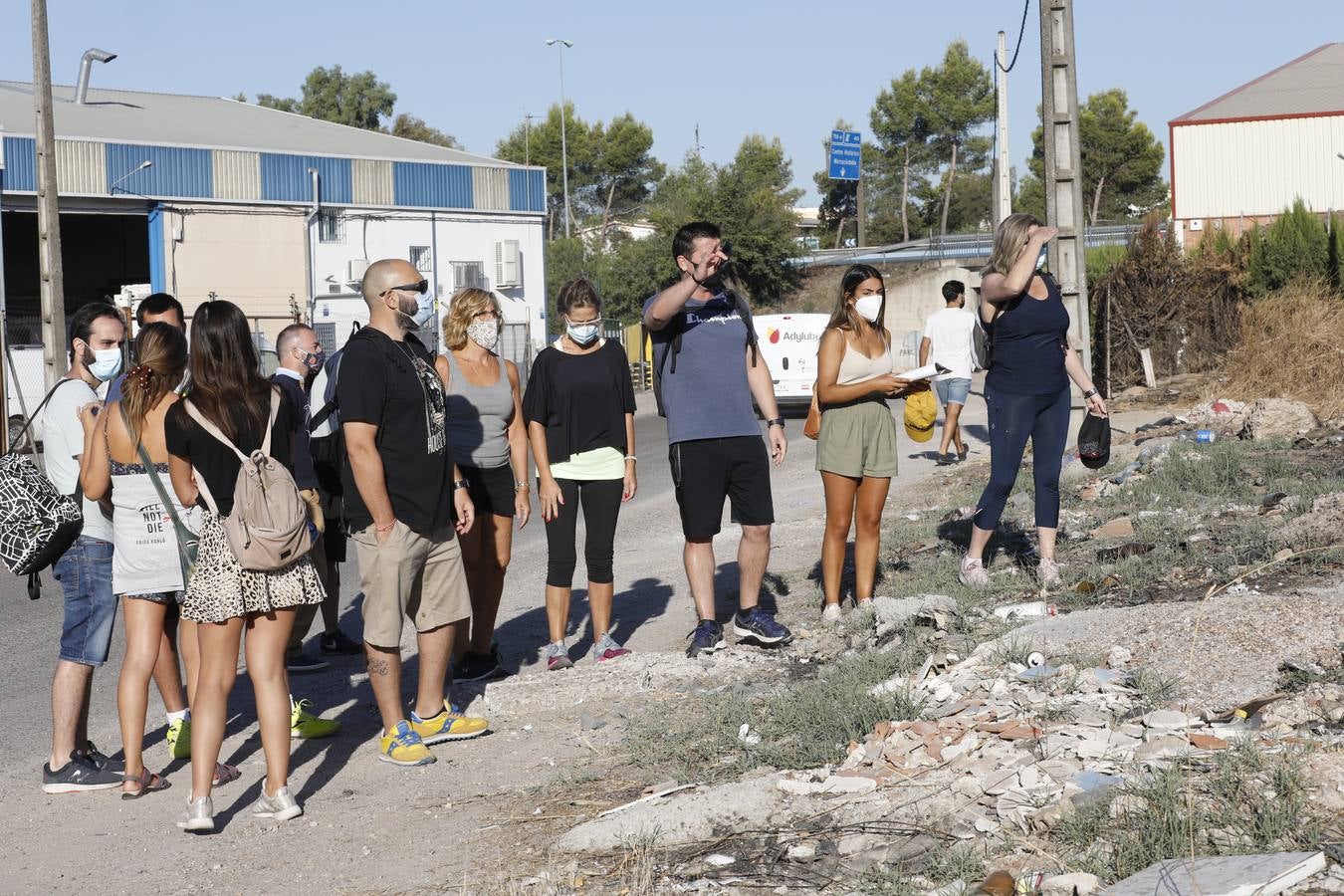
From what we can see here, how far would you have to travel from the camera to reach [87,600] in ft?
19.0

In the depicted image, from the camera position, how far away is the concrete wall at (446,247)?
1486 inches

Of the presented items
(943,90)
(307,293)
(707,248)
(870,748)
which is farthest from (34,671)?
(943,90)

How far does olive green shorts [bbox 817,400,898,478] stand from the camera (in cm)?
766

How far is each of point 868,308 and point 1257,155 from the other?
49788 mm

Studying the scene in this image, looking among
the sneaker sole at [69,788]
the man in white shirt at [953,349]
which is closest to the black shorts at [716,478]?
the sneaker sole at [69,788]

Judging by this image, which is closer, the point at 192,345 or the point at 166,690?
the point at 192,345

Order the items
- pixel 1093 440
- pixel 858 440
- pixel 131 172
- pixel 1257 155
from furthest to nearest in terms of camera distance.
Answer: pixel 1257 155
pixel 131 172
pixel 1093 440
pixel 858 440

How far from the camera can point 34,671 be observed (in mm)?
7895

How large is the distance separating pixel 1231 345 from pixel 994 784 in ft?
64.9

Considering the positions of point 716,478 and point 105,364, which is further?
point 716,478

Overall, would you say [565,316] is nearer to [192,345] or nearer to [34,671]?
[192,345]

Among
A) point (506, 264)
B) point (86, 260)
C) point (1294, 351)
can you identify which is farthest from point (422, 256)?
point (1294, 351)

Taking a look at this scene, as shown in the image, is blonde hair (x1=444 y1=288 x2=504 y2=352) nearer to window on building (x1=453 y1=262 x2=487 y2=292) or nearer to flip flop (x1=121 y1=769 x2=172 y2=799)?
flip flop (x1=121 y1=769 x2=172 y2=799)

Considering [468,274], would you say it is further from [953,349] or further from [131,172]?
[953,349]
